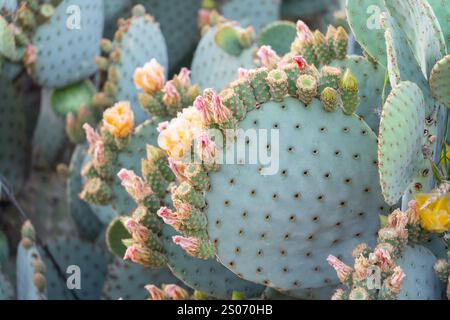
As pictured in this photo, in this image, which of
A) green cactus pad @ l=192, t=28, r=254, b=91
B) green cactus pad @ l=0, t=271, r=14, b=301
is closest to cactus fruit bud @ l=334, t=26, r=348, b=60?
green cactus pad @ l=192, t=28, r=254, b=91

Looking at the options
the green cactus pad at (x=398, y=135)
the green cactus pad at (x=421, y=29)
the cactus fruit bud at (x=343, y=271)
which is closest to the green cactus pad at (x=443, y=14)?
the green cactus pad at (x=421, y=29)

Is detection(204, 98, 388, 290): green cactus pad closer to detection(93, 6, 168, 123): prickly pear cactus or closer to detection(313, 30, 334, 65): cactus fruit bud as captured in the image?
detection(313, 30, 334, 65): cactus fruit bud

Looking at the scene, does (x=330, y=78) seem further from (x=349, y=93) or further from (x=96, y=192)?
(x=96, y=192)

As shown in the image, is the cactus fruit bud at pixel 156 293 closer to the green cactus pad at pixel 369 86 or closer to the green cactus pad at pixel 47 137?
the green cactus pad at pixel 369 86

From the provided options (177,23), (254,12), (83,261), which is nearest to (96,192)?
(83,261)

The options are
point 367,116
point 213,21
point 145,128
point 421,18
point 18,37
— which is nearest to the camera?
point 421,18
